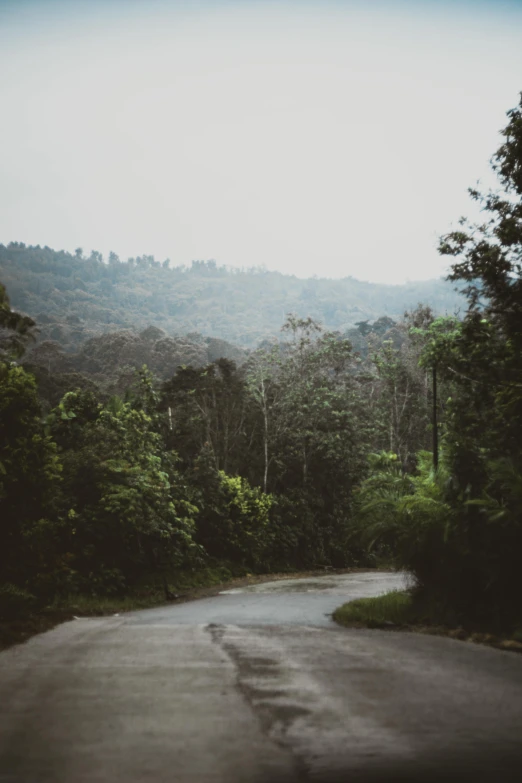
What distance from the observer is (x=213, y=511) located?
3584cm

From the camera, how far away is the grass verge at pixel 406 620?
10827mm

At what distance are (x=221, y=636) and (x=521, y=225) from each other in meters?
9.38

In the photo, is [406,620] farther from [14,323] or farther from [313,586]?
[313,586]

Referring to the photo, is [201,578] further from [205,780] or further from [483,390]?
[205,780]

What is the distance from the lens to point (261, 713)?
18.5 ft

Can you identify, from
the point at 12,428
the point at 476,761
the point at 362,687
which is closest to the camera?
the point at 476,761

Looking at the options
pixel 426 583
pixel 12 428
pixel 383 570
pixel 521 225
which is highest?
pixel 521 225

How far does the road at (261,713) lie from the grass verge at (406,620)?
0.66m

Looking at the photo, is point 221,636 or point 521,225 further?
point 521,225

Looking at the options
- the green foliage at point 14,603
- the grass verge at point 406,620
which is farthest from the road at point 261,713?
the green foliage at point 14,603

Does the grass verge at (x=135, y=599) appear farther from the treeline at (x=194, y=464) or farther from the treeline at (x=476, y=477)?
the treeline at (x=476, y=477)

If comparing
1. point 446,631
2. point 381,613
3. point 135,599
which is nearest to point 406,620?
point 381,613

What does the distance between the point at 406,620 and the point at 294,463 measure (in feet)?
99.6

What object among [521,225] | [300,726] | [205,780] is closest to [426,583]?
[521,225]
